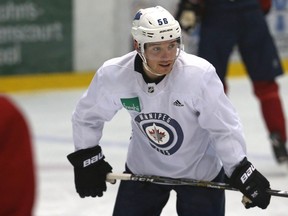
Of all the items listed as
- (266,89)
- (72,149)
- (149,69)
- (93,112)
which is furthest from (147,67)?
(72,149)

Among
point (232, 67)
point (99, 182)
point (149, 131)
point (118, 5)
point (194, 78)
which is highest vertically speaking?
point (194, 78)

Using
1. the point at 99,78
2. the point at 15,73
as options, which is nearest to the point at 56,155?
the point at 15,73

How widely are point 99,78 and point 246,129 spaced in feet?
9.46

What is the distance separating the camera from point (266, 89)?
4309 millimetres

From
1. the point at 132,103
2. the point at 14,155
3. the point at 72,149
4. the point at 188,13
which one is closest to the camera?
the point at 14,155

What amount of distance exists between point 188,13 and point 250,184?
1.79m

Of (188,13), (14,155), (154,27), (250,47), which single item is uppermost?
(14,155)

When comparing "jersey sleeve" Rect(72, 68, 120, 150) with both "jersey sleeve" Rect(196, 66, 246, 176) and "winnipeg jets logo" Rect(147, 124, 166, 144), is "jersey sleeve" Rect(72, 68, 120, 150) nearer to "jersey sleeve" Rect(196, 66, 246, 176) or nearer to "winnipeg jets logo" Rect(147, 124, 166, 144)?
"winnipeg jets logo" Rect(147, 124, 166, 144)

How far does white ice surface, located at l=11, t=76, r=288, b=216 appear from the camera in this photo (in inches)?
151

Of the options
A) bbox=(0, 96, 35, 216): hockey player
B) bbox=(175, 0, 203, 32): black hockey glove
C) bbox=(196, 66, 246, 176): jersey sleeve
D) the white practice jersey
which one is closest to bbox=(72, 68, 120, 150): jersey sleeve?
the white practice jersey

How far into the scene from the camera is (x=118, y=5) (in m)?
6.65

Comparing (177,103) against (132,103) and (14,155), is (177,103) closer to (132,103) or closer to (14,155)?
(132,103)

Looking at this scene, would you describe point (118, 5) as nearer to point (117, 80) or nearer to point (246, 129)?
point (246, 129)

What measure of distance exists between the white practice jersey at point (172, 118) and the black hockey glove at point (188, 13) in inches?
59.2
